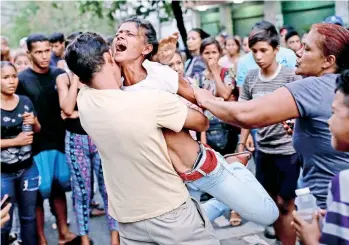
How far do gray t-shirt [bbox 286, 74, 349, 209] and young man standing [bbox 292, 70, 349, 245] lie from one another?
1.54ft

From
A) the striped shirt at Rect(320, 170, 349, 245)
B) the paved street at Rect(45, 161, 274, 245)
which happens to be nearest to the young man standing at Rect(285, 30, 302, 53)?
the paved street at Rect(45, 161, 274, 245)

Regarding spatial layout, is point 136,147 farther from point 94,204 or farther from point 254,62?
point 94,204

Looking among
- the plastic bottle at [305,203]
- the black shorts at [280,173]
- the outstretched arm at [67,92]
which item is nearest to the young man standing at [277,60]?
the black shorts at [280,173]

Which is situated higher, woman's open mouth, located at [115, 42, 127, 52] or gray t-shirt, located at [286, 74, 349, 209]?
woman's open mouth, located at [115, 42, 127, 52]

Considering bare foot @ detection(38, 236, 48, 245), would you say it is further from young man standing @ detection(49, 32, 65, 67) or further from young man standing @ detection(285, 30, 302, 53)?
young man standing @ detection(285, 30, 302, 53)

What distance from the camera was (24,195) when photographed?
407 centimetres

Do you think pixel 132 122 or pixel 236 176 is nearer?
pixel 132 122

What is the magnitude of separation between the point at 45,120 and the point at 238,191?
2475mm

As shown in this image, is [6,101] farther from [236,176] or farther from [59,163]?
[236,176]

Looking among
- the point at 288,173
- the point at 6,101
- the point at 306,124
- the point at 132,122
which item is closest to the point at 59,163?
the point at 6,101

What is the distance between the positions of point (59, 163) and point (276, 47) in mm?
2251

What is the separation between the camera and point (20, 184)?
4.05 metres

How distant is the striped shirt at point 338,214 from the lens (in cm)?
150

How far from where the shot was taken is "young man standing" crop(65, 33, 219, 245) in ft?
7.59
